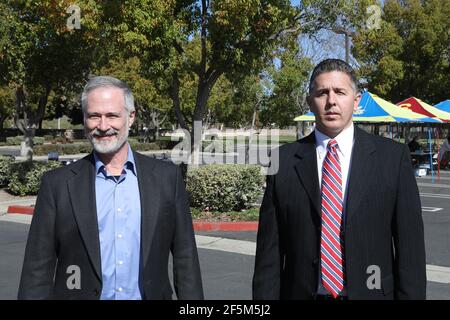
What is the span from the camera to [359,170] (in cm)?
281

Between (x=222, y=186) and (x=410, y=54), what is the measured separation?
1054 inches

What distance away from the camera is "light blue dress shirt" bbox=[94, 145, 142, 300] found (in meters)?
2.68

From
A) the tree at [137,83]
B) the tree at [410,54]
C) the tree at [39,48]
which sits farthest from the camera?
the tree at [137,83]

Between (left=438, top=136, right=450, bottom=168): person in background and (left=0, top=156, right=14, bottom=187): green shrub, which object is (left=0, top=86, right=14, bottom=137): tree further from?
(left=438, top=136, right=450, bottom=168): person in background

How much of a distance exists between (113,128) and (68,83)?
13586 mm

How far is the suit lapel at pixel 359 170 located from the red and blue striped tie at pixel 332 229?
0.06m

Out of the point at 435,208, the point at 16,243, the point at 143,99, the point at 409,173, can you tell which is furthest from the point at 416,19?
the point at 409,173

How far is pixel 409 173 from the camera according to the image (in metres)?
2.84

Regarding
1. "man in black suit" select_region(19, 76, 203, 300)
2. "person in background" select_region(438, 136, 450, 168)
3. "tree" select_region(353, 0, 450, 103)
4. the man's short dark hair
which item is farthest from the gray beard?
"tree" select_region(353, 0, 450, 103)

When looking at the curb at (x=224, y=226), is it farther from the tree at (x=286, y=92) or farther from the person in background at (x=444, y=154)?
the tree at (x=286, y=92)

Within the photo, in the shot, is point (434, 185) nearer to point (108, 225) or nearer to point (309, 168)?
point (309, 168)

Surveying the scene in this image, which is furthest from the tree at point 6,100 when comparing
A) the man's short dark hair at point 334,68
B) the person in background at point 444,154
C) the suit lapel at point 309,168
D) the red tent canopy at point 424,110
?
the man's short dark hair at point 334,68

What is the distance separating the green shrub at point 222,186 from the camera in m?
11.1

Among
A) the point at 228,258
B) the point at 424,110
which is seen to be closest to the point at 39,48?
the point at 228,258
